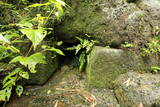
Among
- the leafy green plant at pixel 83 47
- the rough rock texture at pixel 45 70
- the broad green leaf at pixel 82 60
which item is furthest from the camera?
the broad green leaf at pixel 82 60

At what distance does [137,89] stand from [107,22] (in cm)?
172

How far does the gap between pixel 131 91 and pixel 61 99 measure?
4.22 feet

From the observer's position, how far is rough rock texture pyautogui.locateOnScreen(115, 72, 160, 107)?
2.05 m

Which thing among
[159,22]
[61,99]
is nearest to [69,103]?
[61,99]

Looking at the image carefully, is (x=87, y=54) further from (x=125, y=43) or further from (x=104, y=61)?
(x=125, y=43)

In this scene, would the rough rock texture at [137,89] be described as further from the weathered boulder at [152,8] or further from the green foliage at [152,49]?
the weathered boulder at [152,8]

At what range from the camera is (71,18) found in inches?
131

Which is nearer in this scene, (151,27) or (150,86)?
(150,86)

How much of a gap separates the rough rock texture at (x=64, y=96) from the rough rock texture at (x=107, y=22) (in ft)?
3.77

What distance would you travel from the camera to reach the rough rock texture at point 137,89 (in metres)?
2.05

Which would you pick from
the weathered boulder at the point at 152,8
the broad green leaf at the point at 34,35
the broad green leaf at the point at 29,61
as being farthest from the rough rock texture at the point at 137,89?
the broad green leaf at the point at 34,35

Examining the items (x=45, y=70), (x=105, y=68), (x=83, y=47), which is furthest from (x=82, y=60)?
(x=45, y=70)

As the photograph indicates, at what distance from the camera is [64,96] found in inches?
102

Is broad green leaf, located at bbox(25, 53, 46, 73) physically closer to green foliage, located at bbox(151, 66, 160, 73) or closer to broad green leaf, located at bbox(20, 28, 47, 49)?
broad green leaf, located at bbox(20, 28, 47, 49)
